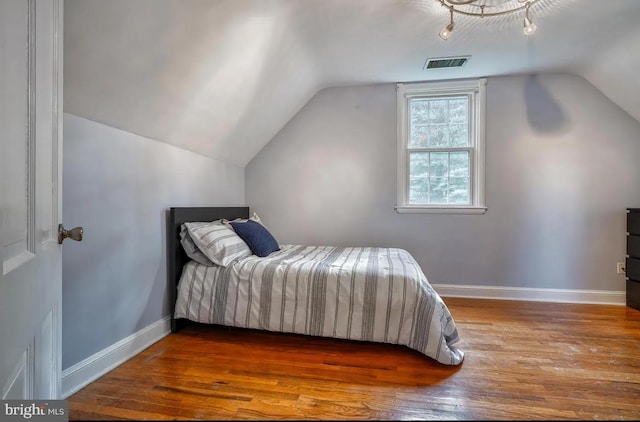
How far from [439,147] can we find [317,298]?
2263 millimetres

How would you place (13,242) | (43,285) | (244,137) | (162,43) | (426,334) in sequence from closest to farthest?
(13,242) < (43,285) < (162,43) < (426,334) < (244,137)

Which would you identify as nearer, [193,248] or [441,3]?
[441,3]

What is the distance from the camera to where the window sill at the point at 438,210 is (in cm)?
311

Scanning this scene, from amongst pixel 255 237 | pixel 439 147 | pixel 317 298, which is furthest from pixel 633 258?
pixel 255 237

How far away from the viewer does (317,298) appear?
2.00m

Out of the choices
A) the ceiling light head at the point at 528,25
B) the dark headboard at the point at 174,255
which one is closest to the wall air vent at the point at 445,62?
the ceiling light head at the point at 528,25

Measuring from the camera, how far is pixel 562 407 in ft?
4.52

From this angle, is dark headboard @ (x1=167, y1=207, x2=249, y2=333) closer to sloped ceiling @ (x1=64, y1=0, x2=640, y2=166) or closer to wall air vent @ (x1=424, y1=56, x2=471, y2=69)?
sloped ceiling @ (x1=64, y1=0, x2=640, y2=166)

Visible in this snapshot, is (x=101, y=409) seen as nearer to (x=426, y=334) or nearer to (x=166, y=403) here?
(x=166, y=403)

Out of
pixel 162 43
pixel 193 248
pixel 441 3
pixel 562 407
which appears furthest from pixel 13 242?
pixel 441 3

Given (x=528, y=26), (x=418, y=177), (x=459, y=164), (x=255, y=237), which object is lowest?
(x=255, y=237)

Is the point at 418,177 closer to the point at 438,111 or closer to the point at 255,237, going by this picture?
the point at 438,111

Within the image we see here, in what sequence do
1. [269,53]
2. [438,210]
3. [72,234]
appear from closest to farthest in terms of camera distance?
[72,234] < [269,53] < [438,210]

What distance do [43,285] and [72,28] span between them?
1.20m
